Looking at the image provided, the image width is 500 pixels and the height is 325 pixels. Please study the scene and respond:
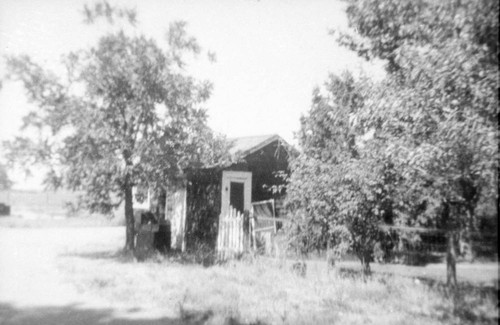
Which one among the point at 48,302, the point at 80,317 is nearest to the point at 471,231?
the point at 80,317

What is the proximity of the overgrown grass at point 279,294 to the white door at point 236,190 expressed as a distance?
13.6ft

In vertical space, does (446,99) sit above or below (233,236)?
above

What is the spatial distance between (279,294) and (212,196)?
271 inches

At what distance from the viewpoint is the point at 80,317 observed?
4.94 meters

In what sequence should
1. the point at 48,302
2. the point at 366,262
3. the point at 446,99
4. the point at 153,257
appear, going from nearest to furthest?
1. the point at 446,99
2. the point at 48,302
3. the point at 366,262
4. the point at 153,257

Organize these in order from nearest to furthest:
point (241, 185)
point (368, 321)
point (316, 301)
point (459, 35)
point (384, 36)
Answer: point (459, 35) → point (368, 321) → point (316, 301) → point (384, 36) → point (241, 185)

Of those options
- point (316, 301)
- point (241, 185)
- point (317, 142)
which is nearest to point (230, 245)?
point (241, 185)

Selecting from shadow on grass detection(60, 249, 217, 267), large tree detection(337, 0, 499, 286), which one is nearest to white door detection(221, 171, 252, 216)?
shadow on grass detection(60, 249, 217, 267)

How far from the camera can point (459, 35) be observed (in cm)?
359

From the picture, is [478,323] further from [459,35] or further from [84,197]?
[84,197]

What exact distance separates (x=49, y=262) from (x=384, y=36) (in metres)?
10.3

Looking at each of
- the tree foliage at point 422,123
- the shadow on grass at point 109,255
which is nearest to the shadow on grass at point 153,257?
the shadow on grass at point 109,255

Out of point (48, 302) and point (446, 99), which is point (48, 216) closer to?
point (48, 302)

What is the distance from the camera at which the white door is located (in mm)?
12680
